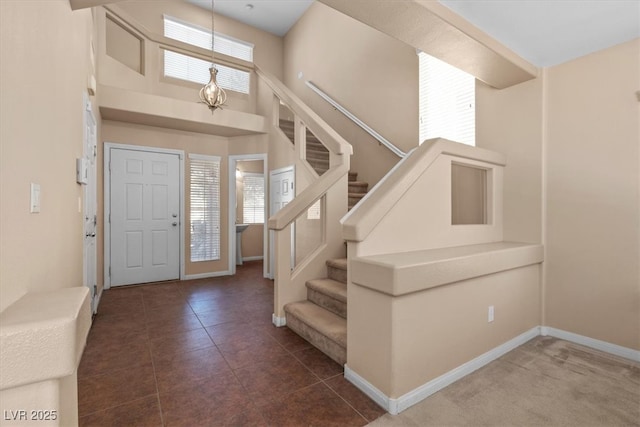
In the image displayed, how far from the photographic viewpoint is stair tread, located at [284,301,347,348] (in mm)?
2375

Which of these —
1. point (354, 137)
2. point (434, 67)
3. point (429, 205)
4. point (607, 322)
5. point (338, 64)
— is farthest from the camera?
point (338, 64)

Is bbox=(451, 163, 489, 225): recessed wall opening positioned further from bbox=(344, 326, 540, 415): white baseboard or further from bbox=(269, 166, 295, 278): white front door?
bbox=(269, 166, 295, 278): white front door

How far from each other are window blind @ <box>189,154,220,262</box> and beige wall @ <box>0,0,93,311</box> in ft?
9.97

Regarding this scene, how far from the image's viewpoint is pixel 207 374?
219 cm

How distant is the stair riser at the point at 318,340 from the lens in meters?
2.32

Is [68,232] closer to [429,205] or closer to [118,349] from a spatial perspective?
[118,349]

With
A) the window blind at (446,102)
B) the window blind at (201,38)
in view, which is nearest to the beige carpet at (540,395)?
the window blind at (446,102)

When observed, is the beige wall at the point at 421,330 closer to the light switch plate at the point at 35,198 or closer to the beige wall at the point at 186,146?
the light switch plate at the point at 35,198

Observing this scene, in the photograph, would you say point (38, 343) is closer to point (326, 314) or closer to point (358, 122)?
point (326, 314)

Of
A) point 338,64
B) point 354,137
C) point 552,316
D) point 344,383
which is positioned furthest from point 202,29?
point 552,316

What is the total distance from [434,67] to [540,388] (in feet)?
11.5

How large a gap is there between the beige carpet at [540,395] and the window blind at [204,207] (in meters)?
4.46

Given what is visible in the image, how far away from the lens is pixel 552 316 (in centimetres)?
283

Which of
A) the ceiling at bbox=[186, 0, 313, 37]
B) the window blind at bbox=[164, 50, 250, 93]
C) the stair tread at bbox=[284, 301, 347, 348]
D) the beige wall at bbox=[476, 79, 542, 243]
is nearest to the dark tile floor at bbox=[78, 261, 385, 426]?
the stair tread at bbox=[284, 301, 347, 348]
